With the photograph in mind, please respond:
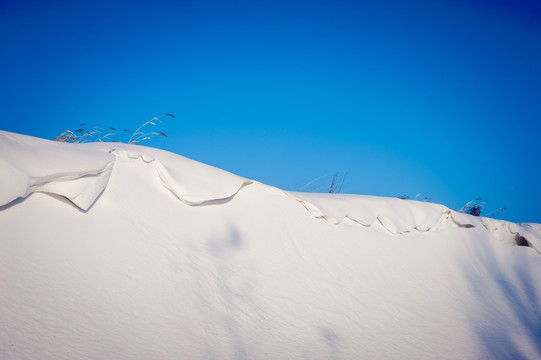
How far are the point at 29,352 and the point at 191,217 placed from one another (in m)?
1.16

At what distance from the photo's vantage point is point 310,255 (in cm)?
238

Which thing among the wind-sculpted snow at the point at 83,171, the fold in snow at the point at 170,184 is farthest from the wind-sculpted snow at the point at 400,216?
the wind-sculpted snow at the point at 83,171

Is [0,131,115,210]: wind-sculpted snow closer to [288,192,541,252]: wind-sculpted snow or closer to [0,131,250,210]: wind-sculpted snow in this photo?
[0,131,250,210]: wind-sculpted snow

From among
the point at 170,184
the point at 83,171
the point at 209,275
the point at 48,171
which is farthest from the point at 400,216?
the point at 48,171

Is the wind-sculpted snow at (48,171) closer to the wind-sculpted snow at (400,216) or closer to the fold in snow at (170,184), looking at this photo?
the fold in snow at (170,184)

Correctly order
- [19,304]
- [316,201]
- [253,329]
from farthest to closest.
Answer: [316,201] → [253,329] → [19,304]

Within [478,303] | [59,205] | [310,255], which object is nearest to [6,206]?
[59,205]

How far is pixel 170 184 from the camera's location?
2.13 metres

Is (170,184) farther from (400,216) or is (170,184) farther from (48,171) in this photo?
(400,216)

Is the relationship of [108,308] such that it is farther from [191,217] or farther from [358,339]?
[358,339]

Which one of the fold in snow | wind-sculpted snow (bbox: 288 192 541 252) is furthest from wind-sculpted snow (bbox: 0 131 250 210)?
wind-sculpted snow (bbox: 288 192 541 252)

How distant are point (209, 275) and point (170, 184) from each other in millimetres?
723

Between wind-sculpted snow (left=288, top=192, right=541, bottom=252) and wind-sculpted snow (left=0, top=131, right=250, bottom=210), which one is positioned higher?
wind-sculpted snow (left=288, top=192, right=541, bottom=252)

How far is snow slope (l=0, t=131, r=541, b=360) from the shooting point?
50.8 inches
